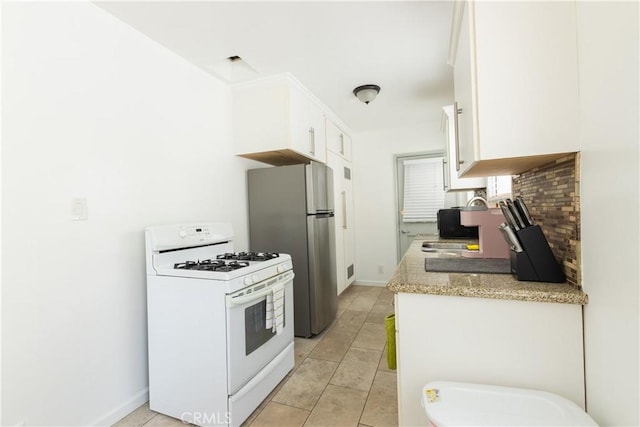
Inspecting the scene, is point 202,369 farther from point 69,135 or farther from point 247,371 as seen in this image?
point 69,135

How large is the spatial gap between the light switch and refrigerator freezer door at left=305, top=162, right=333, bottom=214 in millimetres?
1564

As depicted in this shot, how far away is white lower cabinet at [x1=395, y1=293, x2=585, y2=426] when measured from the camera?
1017 millimetres

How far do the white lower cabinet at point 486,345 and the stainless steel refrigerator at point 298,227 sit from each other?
1491 millimetres

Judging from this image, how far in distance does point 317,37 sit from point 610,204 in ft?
6.06

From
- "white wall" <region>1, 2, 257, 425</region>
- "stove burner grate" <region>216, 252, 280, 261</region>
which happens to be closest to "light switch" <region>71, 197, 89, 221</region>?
"white wall" <region>1, 2, 257, 425</region>

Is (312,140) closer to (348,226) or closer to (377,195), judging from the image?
(348,226)

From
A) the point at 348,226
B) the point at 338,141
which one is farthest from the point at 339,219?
the point at 338,141

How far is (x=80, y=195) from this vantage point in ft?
4.98

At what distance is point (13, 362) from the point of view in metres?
1.26

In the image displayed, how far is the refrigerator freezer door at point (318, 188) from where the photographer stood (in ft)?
8.59

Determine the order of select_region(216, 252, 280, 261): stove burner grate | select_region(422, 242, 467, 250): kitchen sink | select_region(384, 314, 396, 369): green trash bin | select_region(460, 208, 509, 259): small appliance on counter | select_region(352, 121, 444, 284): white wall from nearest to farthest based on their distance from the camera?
select_region(384, 314, 396, 369): green trash bin
select_region(460, 208, 509, 259): small appliance on counter
select_region(216, 252, 280, 261): stove burner grate
select_region(422, 242, 467, 250): kitchen sink
select_region(352, 121, 444, 284): white wall

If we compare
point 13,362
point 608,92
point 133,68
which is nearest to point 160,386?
point 13,362

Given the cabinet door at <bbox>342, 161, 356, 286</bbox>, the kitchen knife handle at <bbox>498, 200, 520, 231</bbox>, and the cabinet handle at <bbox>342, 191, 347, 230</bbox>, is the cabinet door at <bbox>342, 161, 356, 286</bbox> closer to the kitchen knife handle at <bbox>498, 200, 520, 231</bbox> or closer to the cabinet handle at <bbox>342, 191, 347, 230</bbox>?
the cabinet handle at <bbox>342, 191, 347, 230</bbox>

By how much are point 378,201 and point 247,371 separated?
3227 millimetres
